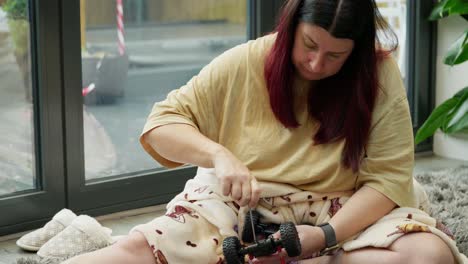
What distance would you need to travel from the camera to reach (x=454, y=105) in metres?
3.08

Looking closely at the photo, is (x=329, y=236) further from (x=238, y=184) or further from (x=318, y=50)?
(x=318, y=50)

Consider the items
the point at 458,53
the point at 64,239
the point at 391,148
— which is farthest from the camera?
the point at 458,53

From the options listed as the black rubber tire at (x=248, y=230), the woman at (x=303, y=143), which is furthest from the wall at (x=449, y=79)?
the black rubber tire at (x=248, y=230)

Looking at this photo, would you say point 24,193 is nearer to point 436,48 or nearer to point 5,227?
point 5,227

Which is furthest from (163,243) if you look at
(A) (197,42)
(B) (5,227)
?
(A) (197,42)

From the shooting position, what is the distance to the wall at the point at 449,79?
11.1ft

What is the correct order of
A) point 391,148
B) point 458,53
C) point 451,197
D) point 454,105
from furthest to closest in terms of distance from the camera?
point 454,105 < point 458,53 < point 451,197 < point 391,148

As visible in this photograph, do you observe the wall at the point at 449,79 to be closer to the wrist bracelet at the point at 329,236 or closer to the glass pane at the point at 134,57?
the glass pane at the point at 134,57

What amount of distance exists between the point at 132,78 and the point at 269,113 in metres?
1.03

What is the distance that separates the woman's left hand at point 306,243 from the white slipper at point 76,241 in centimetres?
71

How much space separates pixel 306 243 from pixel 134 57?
1272 mm

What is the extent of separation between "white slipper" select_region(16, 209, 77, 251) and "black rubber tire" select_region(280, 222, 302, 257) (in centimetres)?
94

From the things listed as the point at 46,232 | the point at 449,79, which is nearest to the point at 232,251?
the point at 46,232

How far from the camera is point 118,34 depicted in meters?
2.65
